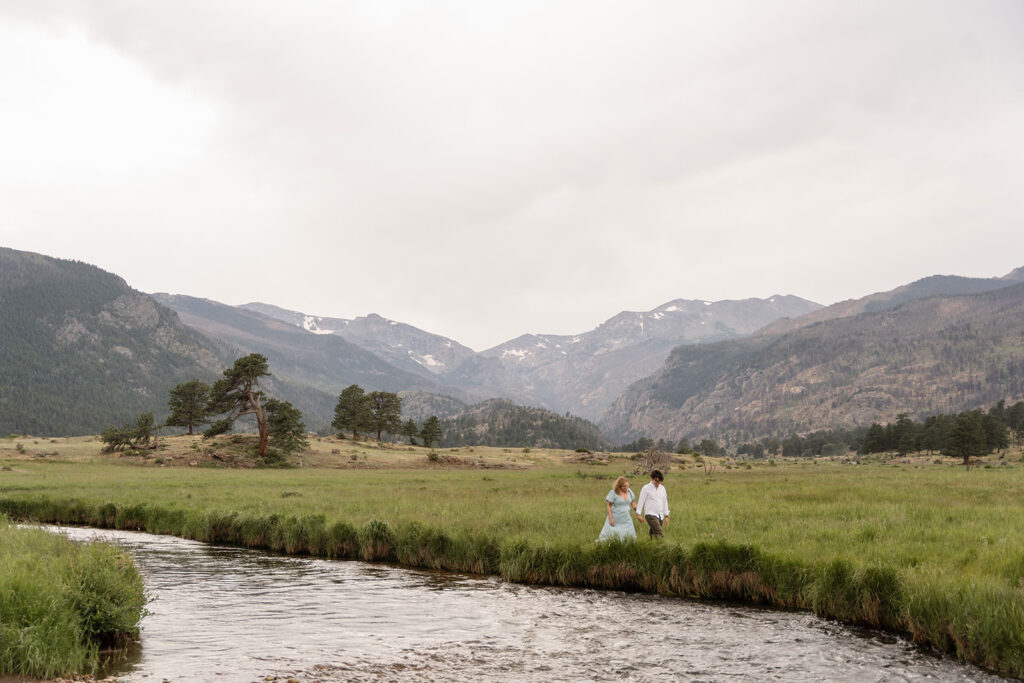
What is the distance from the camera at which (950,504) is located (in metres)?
29.2

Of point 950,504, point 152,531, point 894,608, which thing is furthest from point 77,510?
point 950,504

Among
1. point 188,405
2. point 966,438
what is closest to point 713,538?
point 188,405

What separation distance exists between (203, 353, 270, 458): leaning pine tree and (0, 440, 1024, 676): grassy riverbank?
120ft

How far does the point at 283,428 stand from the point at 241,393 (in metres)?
7.13

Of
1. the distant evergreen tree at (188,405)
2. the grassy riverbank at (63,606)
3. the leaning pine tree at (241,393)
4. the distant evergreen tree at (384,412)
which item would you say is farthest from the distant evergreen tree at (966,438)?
the grassy riverbank at (63,606)

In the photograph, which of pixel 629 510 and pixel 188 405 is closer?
pixel 629 510

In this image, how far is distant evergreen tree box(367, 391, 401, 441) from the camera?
12762 cm

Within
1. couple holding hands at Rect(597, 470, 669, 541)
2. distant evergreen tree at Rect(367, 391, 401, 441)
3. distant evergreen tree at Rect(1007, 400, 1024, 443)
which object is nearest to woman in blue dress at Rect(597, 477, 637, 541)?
couple holding hands at Rect(597, 470, 669, 541)

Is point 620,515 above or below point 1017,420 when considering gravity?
below

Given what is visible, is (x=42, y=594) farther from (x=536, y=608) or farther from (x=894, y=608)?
(x=894, y=608)

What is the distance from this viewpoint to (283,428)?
8888 cm

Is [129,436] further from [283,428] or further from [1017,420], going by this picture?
[1017,420]

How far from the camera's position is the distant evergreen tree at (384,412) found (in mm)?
127625

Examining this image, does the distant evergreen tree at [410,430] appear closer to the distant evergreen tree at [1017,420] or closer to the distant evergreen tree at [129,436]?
the distant evergreen tree at [129,436]
